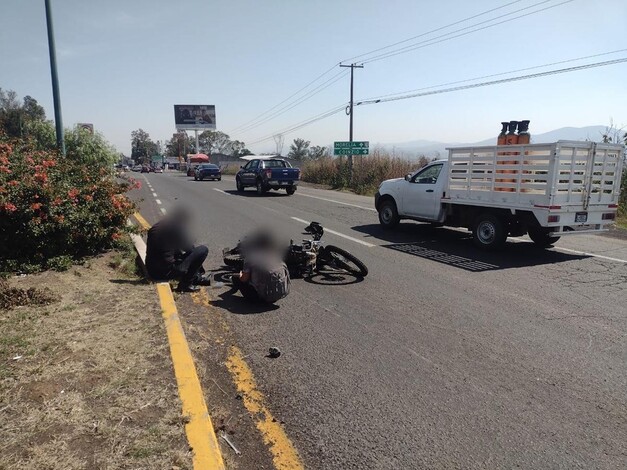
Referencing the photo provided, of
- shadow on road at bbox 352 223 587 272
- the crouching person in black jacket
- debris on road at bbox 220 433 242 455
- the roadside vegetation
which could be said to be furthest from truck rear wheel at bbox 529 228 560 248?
debris on road at bbox 220 433 242 455

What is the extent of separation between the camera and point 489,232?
9.47 metres

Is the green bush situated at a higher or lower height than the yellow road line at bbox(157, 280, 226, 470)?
higher

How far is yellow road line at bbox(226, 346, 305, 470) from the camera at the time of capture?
2.82 meters

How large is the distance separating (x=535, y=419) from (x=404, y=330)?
5.89 ft

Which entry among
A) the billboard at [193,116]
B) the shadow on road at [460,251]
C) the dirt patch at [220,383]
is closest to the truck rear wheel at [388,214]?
the shadow on road at [460,251]

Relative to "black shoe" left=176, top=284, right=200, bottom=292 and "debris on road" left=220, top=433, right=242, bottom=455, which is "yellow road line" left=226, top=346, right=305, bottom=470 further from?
"black shoe" left=176, top=284, right=200, bottom=292

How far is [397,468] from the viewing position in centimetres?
275

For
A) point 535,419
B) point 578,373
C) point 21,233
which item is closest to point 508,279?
point 578,373

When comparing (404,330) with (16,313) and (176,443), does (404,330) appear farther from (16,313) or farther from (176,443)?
(16,313)

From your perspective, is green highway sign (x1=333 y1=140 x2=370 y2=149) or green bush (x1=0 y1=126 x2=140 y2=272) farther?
green highway sign (x1=333 y1=140 x2=370 y2=149)

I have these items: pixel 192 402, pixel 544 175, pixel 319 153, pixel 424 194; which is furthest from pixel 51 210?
pixel 319 153

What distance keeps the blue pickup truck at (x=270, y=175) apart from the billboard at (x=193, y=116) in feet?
223

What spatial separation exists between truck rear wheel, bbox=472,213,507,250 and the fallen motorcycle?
3564mm

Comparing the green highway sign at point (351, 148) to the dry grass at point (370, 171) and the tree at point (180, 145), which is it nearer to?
the dry grass at point (370, 171)
